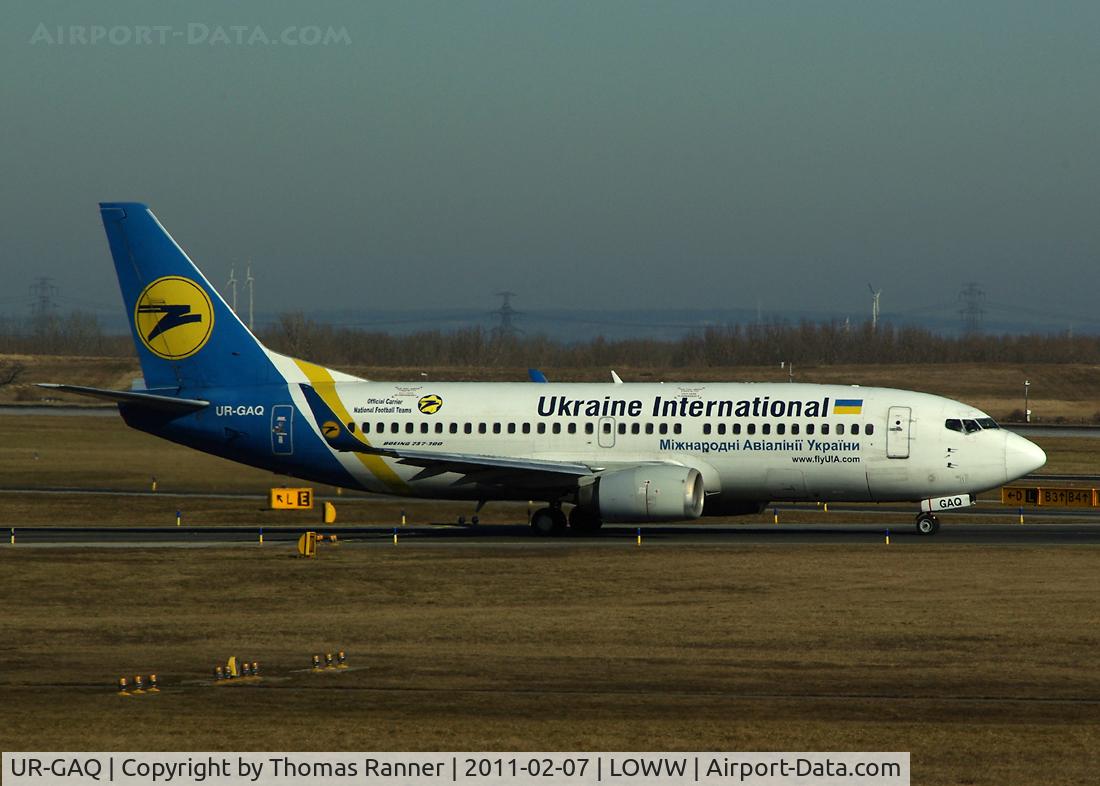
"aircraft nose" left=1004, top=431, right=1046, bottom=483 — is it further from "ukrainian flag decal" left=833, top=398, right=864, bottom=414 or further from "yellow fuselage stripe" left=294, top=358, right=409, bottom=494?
"yellow fuselage stripe" left=294, top=358, right=409, bottom=494

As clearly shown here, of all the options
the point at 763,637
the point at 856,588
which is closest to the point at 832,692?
the point at 763,637

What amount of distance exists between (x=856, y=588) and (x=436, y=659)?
1221 centimetres

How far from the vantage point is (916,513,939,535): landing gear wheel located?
46.7m

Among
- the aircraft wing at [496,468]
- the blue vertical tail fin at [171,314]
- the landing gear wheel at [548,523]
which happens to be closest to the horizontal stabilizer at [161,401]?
the blue vertical tail fin at [171,314]

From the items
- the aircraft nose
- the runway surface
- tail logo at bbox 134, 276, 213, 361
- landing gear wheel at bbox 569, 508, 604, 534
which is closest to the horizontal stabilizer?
tail logo at bbox 134, 276, 213, 361

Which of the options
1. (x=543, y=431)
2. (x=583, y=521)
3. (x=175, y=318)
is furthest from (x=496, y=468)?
(x=175, y=318)

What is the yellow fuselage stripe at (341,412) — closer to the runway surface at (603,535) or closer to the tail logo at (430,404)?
the runway surface at (603,535)

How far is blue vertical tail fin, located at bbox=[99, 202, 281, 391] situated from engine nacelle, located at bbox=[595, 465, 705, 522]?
39.4 ft

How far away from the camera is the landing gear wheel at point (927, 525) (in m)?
46.7

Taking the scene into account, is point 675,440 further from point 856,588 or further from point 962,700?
point 962,700

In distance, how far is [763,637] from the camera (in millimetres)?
28469

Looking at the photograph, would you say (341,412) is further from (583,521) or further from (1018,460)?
(1018,460)

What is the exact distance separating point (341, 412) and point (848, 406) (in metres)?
15.6

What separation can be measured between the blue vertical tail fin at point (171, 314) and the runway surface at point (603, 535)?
16.9 feet
